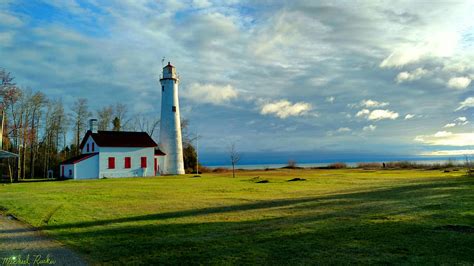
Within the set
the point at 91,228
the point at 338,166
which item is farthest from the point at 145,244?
the point at 338,166

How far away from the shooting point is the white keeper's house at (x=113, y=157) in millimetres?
38562

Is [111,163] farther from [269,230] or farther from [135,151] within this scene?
[269,230]

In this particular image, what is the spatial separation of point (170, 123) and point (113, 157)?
7372mm

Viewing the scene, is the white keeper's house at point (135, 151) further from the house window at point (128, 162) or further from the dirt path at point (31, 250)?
the dirt path at point (31, 250)

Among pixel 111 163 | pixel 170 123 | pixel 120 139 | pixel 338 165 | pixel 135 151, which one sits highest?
pixel 170 123

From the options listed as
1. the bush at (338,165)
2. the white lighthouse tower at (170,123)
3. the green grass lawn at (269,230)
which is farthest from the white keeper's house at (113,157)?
the bush at (338,165)

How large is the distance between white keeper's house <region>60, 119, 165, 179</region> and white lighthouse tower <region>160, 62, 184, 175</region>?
933 mm

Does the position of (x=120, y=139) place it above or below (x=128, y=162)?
above

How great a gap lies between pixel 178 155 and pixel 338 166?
80.7ft

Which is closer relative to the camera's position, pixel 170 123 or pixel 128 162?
pixel 128 162

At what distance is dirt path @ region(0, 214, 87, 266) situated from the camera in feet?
22.2

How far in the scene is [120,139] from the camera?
4169 centimetres

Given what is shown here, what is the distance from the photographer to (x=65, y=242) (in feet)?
27.5

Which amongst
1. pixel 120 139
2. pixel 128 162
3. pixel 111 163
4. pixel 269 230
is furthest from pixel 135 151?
pixel 269 230
